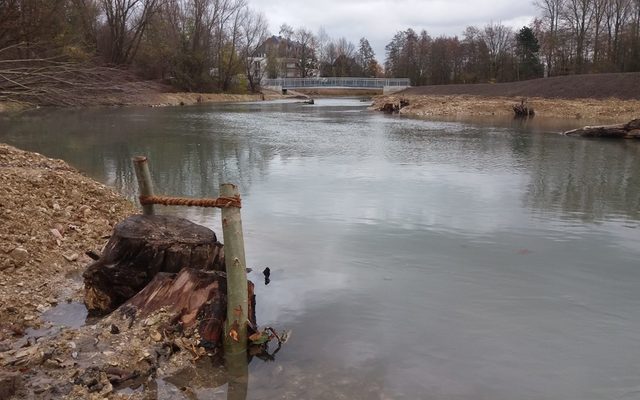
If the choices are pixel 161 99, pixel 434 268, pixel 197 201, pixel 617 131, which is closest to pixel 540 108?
pixel 617 131

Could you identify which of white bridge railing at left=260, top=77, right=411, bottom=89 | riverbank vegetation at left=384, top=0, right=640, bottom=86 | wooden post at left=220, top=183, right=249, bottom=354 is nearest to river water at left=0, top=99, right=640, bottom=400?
wooden post at left=220, top=183, right=249, bottom=354

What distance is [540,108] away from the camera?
133ft

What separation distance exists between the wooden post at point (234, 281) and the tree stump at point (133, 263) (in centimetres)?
93

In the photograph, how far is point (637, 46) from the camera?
2015 inches

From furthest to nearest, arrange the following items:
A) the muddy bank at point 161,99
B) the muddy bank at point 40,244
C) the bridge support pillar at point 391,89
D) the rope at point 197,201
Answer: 1. the bridge support pillar at point 391,89
2. the muddy bank at point 161,99
3. the rope at point 197,201
4. the muddy bank at point 40,244

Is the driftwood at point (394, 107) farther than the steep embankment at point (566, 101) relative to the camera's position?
Yes

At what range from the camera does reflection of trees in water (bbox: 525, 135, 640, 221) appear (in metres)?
10.6

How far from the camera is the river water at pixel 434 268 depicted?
4.66 meters

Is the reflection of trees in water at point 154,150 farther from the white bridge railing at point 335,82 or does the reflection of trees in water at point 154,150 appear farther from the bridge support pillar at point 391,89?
the white bridge railing at point 335,82

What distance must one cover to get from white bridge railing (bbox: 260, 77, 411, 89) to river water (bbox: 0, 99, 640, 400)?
73.1 metres

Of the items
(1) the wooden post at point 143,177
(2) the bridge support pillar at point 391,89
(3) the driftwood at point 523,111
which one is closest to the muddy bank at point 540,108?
(3) the driftwood at point 523,111

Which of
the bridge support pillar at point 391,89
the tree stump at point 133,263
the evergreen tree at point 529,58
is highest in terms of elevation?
the evergreen tree at point 529,58

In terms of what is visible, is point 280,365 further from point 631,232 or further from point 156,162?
point 156,162

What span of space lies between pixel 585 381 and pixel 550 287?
205cm
